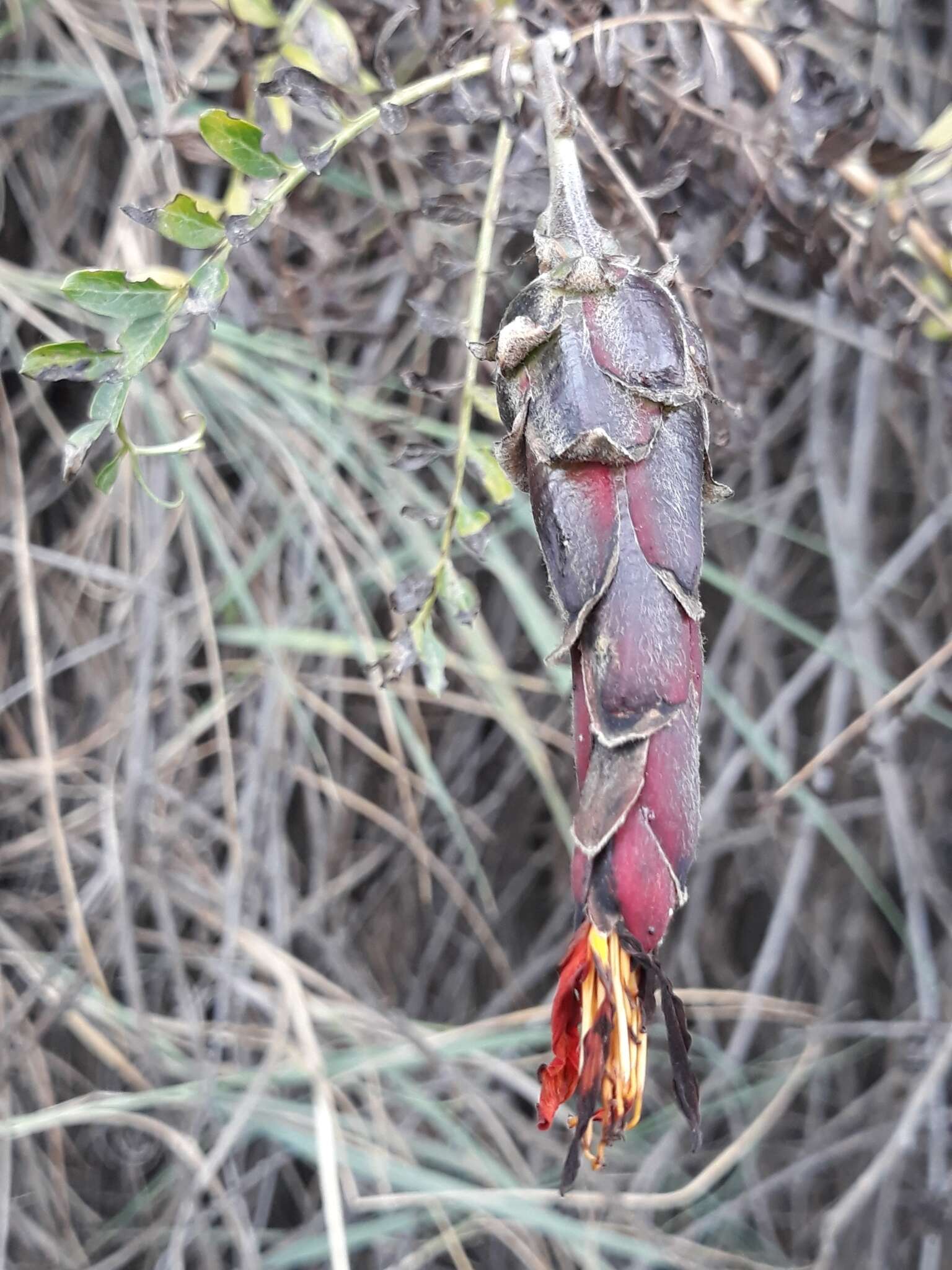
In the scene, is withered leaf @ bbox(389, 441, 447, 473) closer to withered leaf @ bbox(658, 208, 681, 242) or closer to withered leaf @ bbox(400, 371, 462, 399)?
withered leaf @ bbox(400, 371, 462, 399)

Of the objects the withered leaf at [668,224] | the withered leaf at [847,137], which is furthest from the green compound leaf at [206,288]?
the withered leaf at [847,137]

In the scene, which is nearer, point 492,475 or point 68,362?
point 68,362

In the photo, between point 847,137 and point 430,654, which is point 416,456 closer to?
point 430,654

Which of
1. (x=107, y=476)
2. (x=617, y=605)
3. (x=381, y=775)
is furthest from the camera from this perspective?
(x=381, y=775)

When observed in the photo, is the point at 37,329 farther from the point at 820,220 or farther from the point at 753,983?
the point at 753,983

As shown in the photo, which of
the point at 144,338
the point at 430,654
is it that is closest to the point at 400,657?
the point at 430,654

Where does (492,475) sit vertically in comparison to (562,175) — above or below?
below

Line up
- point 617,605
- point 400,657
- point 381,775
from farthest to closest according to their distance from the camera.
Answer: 1. point 381,775
2. point 400,657
3. point 617,605

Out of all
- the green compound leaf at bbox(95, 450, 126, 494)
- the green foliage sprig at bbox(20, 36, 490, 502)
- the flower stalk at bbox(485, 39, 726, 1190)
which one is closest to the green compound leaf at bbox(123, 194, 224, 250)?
the green foliage sprig at bbox(20, 36, 490, 502)
